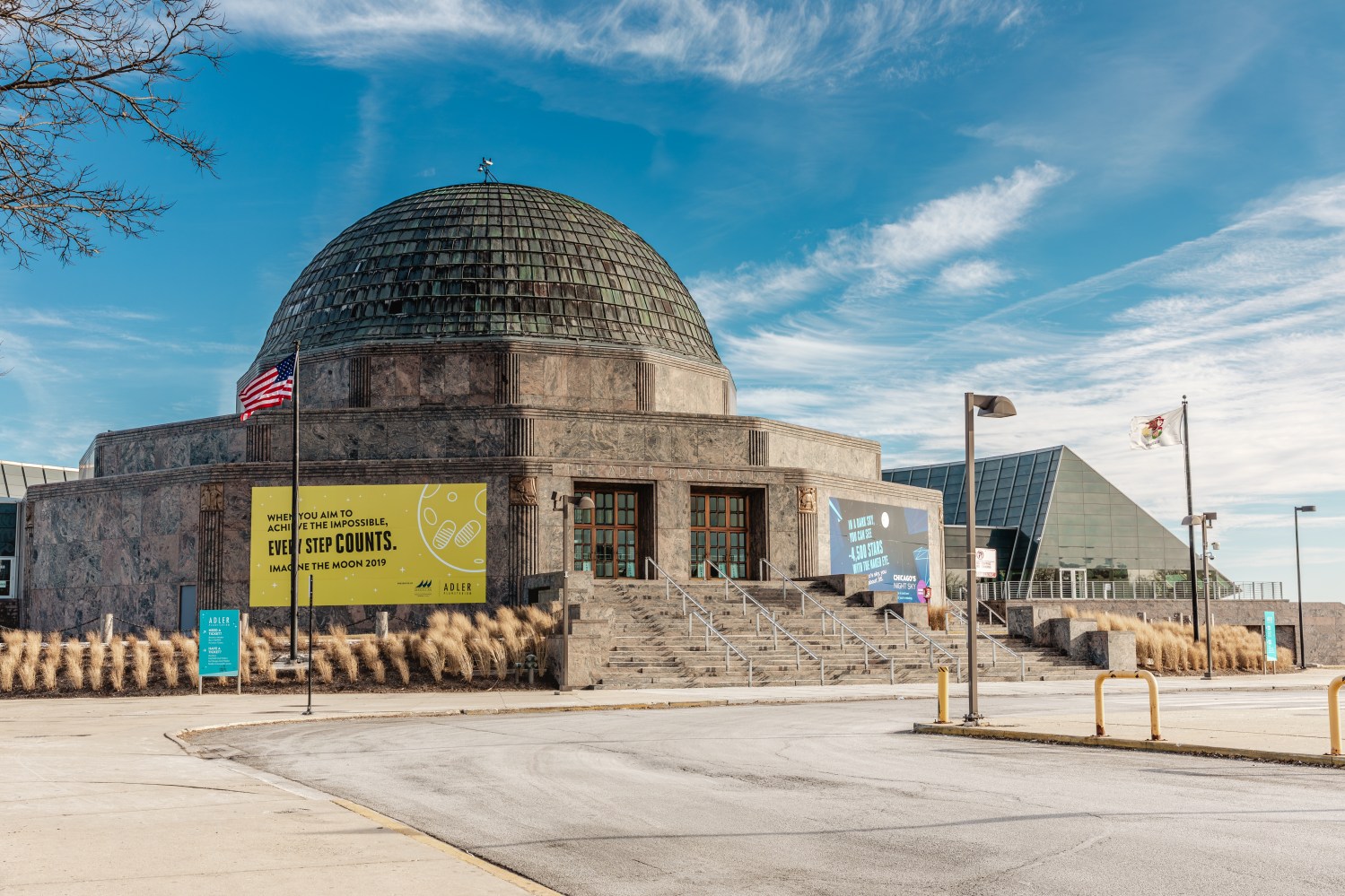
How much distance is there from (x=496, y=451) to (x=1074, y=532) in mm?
27250

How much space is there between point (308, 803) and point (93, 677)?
12.1 metres

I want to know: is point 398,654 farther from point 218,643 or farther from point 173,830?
point 173,830

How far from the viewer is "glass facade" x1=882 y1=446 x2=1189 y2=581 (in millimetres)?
43125

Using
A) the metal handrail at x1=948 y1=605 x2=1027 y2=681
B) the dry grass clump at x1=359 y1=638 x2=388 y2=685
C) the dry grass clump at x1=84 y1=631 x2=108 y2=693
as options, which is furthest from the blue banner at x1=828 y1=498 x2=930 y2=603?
the dry grass clump at x1=84 y1=631 x2=108 y2=693

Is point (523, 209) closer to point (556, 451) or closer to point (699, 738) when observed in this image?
point (556, 451)

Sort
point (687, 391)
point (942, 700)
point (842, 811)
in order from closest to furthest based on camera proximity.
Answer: point (842, 811) → point (942, 700) → point (687, 391)

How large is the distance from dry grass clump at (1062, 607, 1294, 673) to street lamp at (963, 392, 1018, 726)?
1100cm

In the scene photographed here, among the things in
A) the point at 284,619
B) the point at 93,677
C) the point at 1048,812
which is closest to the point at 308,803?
the point at 1048,812

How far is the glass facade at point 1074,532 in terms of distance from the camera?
43.1 meters

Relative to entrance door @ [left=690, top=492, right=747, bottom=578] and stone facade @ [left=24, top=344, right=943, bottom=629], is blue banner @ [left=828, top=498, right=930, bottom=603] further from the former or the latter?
entrance door @ [left=690, top=492, right=747, bottom=578]

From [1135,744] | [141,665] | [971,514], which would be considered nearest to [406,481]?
[141,665]

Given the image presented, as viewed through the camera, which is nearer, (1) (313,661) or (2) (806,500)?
(1) (313,661)

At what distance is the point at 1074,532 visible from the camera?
43812 millimetres

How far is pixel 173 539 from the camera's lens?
2262 centimetres
